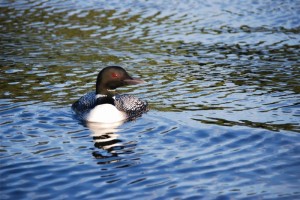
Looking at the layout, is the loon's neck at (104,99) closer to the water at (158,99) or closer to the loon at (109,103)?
the loon at (109,103)

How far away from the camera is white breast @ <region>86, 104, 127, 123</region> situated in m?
11.9

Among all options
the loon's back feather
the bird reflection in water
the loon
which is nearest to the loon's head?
the loon

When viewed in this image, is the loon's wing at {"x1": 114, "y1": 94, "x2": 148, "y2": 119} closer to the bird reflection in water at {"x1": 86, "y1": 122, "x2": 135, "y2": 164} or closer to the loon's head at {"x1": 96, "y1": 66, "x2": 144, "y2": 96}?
the loon's head at {"x1": 96, "y1": 66, "x2": 144, "y2": 96}

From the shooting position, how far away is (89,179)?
8734 mm

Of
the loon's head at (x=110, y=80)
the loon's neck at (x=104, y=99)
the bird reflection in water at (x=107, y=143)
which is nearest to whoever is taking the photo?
the bird reflection in water at (x=107, y=143)

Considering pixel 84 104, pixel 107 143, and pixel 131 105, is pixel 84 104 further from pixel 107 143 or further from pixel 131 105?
pixel 107 143

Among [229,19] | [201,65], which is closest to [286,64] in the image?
[201,65]

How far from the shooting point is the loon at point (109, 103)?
12.0 metres

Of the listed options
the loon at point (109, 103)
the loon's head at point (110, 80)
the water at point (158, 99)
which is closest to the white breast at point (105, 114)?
the loon at point (109, 103)

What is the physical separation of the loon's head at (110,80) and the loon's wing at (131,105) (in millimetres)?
274

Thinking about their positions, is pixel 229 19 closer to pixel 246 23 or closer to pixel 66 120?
pixel 246 23

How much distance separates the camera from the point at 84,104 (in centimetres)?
1213

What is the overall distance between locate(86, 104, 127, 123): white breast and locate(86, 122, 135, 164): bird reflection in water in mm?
113

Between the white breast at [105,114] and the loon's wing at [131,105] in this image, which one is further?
the loon's wing at [131,105]
